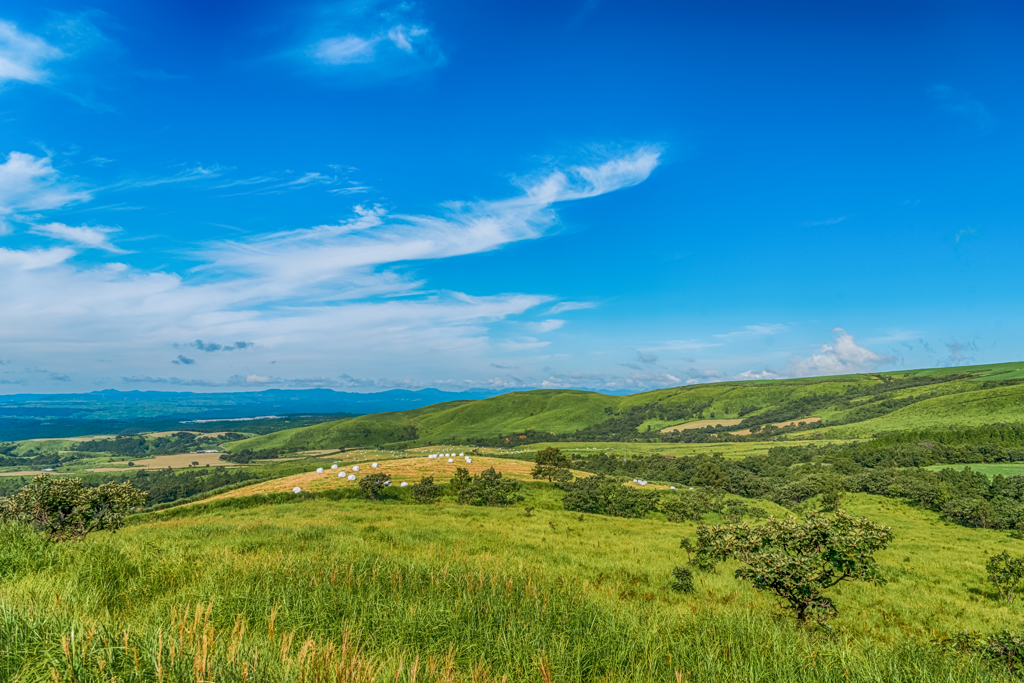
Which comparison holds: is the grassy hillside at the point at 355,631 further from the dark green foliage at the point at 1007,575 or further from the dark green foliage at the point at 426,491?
the dark green foliage at the point at 426,491

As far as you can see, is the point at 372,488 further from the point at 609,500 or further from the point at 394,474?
the point at 609,500

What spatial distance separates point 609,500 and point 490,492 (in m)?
14.8

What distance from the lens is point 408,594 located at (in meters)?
8.35

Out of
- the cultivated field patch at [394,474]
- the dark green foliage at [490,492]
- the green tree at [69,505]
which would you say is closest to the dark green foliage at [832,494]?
the cultivated field patch at [394,474]

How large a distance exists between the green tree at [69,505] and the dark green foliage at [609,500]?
44178 mm

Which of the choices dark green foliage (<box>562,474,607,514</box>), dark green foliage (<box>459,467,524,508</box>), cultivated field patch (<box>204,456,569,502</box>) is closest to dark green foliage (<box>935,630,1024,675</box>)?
dark green foliage (<box>459,467,524,508</box>)

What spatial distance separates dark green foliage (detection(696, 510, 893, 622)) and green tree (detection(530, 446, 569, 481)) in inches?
2301

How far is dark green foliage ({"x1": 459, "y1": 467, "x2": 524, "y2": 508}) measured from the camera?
2174 inches

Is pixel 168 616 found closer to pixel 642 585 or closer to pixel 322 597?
pixel 322 597

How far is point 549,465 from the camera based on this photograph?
77375 millimetres

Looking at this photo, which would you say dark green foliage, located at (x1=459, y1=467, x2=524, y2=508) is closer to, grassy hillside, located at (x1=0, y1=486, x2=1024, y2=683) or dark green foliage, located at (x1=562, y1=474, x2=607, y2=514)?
dark green foliage, located at (x1=562, y1=474, x2=607, y2=514)

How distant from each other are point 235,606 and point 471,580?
422 centimetres

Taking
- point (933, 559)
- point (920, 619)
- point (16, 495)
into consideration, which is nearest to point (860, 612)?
point (920, 619)

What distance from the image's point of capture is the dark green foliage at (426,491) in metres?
58.4
